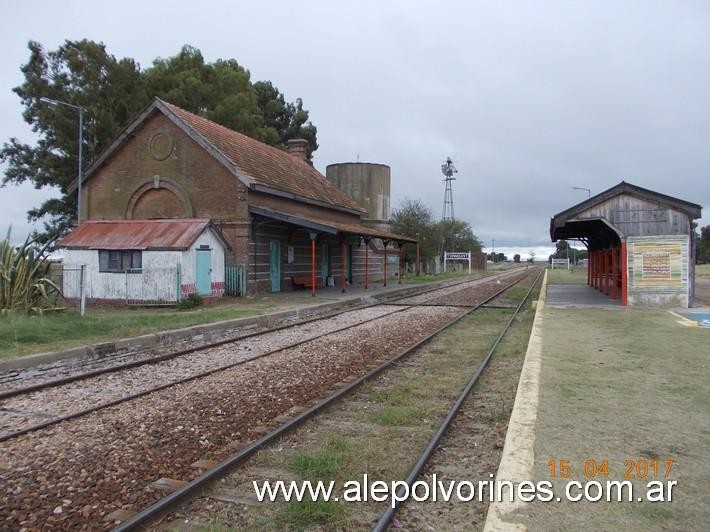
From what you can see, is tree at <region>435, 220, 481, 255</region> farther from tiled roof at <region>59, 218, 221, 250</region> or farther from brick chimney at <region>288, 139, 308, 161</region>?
tiled roof at <region>59, 218, 221, 250</region>

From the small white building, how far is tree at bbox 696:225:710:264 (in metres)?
103

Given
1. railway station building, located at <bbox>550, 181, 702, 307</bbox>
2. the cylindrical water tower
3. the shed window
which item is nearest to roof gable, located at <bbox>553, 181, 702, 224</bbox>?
railway station building, located at <bbox>550, 181, 702, 307</bbox>

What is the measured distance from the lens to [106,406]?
21.8 feet

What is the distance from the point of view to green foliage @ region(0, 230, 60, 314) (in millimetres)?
14188

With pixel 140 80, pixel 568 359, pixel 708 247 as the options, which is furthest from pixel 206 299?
pixel 708 247

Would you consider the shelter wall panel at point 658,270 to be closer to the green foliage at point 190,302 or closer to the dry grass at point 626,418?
the dry grass at point 626,418

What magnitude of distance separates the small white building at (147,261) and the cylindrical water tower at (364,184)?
2101cm

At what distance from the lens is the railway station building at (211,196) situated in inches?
865

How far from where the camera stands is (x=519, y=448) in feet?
15.3

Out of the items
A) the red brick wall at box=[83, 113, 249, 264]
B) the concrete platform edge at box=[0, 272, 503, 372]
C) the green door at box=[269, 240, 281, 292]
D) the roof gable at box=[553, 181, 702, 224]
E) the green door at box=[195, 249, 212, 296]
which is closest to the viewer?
the concrete platform edge at box=[0, 272, 503, 372]

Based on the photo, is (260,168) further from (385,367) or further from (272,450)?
(272,450)

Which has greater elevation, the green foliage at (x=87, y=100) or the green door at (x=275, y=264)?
the green foliage at (x=87, y=100)
